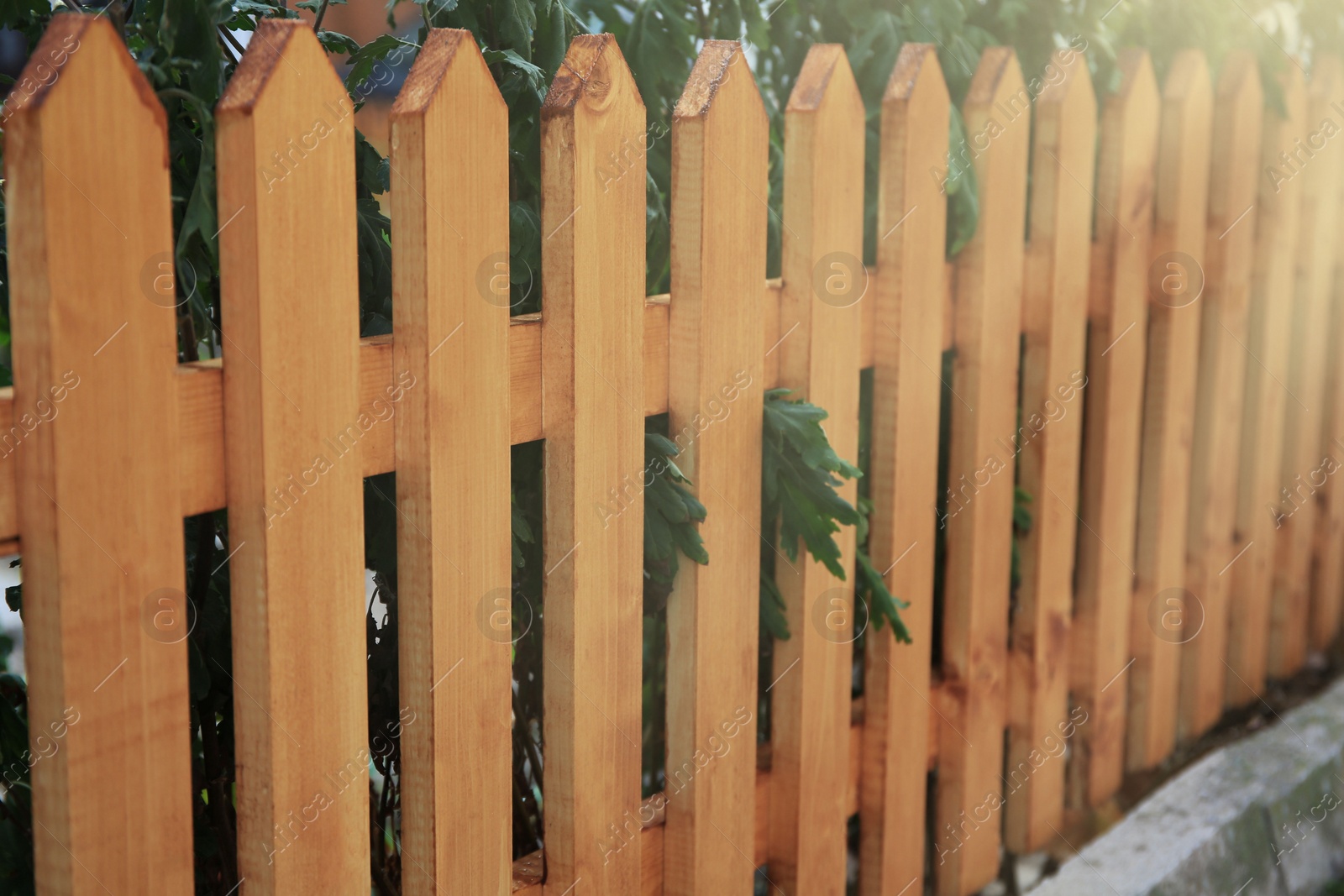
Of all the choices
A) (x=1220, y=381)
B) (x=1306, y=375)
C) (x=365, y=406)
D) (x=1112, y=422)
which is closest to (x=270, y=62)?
(x=365, y=406)

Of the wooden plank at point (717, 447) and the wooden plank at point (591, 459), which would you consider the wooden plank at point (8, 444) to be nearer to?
the wooden plank at point (591, 459)

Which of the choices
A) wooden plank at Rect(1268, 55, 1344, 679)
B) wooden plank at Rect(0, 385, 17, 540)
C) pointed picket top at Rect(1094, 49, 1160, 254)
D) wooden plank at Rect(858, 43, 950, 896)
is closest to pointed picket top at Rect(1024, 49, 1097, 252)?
pointed picket top at Rect(1094, 49, 1160, 254)

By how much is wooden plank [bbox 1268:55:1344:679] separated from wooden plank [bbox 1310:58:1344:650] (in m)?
0.03

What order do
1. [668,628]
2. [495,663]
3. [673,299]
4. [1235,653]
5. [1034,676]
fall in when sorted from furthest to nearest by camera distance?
[1235,653] < [1034,676] < [668,628] < [673,299] < [495,663]

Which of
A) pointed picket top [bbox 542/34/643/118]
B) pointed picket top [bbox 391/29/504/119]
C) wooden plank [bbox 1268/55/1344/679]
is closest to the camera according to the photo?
pointed picket top [bbox 391/29/504/119]

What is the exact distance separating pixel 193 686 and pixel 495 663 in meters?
0.38

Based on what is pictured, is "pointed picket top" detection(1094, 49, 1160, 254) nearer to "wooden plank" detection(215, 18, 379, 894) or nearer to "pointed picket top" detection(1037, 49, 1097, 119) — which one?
"pointed picket top" detection(1037, 49, 1097, 119)

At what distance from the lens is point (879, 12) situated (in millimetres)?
2496

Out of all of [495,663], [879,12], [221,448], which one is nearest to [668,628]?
[495,663]

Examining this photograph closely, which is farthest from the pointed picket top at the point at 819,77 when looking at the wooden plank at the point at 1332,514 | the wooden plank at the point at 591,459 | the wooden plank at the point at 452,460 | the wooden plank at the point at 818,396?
the wooden plank at the point at 1332,514

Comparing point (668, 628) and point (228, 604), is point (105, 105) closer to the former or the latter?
point (228, 604)

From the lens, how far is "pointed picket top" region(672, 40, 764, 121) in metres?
1.86

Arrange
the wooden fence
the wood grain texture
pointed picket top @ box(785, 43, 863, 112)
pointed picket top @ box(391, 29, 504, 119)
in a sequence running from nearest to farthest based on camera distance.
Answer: the wooden fence < pointed picket top @ box(391, 29, 504, 119) < pointed picket top @ box(785, 43, 863, 112) < the wood grain texture

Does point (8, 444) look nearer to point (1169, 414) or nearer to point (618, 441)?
point (618, 441)
